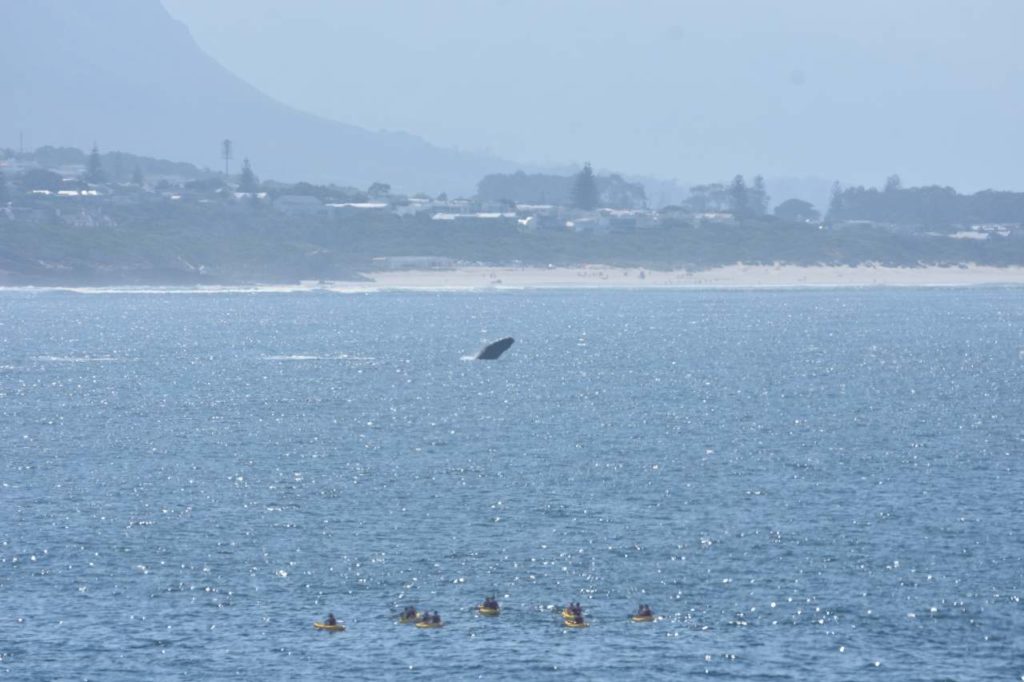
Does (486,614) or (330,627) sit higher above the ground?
(486,614)

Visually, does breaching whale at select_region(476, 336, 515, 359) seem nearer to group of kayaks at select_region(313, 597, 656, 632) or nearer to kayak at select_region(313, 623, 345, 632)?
group of kayaks at select_region(313, 597, 656, 632)

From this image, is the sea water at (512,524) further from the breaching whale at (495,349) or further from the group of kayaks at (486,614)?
the breaching whale at (495,349)

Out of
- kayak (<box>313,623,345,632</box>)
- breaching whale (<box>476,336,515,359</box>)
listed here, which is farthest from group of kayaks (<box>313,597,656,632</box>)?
breaching whale (<box>476,336,515,359</box>)

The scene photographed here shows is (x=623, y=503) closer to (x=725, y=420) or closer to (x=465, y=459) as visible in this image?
(x=465, y=459)

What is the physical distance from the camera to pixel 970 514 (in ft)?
183

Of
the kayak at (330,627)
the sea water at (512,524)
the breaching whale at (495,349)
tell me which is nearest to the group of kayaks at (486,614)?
the kayak at (330,627)

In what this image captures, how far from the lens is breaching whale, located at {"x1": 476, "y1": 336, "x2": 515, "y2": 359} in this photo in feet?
394

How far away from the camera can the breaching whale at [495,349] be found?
394 feet

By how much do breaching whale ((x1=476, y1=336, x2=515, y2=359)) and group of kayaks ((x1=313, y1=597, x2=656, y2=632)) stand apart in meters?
75.4

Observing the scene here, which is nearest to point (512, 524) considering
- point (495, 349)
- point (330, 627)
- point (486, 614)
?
point (486, 614)

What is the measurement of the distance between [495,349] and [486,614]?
78.3m

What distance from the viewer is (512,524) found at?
54.3 m

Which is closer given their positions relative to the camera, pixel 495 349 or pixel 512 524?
pixel 512 524

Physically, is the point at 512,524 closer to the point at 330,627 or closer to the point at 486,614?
the point at 486,614
